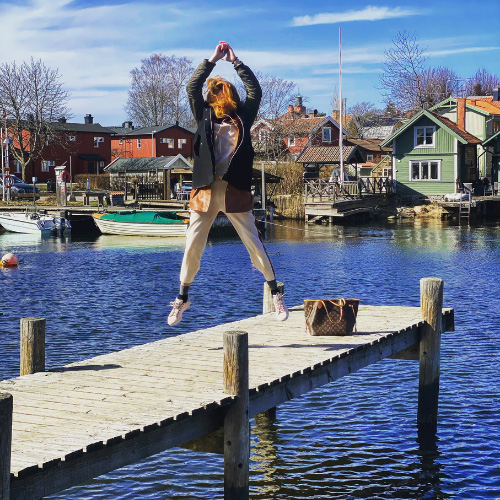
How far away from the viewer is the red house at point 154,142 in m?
96.9

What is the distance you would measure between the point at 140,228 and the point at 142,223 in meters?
0.31

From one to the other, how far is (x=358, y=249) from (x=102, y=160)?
59306 millimetres

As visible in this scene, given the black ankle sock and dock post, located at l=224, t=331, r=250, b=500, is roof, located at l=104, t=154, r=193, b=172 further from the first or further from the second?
dock post, located at l=224, t=331, r=250, b=500

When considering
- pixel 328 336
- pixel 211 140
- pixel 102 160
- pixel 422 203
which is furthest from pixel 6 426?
pixel 102 160

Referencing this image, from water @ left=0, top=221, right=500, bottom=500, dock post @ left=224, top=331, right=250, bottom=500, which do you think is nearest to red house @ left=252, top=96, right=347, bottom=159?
water @ left=0, top=221, right=500, bottom=500

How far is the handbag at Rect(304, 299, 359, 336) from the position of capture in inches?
394

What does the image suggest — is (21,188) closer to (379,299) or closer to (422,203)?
(422,203)

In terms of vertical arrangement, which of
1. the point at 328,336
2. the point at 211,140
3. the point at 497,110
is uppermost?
the point at 497,110

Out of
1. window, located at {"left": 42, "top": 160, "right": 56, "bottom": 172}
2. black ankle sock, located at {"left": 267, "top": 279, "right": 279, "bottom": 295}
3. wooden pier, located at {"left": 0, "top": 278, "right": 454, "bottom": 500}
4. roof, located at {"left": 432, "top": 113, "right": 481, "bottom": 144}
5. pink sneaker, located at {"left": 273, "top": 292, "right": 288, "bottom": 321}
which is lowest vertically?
wooden pier, located at {"left": 0, "top": 278, "right": 454, "bottom": 500}

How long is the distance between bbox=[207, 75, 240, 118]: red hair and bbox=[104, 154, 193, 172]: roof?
59860 mm

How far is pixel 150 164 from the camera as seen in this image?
71812mm

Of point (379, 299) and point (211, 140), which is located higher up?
point (211, 140)

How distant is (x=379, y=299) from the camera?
24.7m

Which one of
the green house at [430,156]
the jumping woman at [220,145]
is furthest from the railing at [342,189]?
the jumping woman at [220,145]
